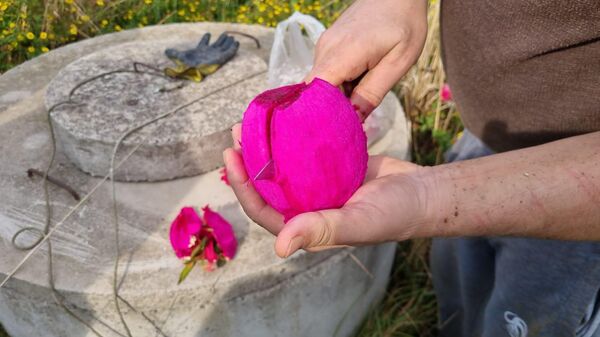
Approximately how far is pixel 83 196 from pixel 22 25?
136cm

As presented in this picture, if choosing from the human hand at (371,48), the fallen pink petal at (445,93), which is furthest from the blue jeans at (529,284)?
the fallen pink petal at (445,93)

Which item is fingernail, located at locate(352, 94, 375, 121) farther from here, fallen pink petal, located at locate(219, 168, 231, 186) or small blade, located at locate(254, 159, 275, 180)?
Result: fallen pink petal, located at locate(219, 168, 231, 186)

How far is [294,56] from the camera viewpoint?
210 cm

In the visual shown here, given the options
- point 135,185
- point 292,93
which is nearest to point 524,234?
point 292,93

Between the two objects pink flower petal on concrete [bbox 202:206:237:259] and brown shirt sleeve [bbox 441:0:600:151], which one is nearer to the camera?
brown shirt sleeve [bbox 441:0:600:151]

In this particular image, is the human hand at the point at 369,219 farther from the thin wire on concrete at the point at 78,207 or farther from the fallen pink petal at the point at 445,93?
the fallen pink petal at the point at 445,93

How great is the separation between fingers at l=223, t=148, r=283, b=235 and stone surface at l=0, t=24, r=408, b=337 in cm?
40

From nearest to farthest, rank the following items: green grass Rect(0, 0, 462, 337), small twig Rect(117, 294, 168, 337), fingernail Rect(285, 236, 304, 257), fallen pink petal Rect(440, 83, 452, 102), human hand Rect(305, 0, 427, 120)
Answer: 1. fingernail Rect(285, 236, 304, 257)
2. human hand Rect(305, 0, 427, 120)
3. small twig Rect(117, 294, 168, 337)
4. green grass Rect(0, 0, 462, 337)
5. fallen pink petal Rect(440, 83, 452, 102)

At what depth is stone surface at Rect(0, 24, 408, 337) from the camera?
1526mm

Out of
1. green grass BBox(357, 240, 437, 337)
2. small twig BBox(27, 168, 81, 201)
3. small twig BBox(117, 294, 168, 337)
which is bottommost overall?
green grass BBox(357, 240, 437, 337)

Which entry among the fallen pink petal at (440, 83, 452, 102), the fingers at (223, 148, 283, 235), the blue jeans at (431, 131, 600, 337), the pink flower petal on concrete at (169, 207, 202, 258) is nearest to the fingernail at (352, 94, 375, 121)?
the fingers at (223, 148, 283, 235)

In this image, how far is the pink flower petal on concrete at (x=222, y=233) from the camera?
1587 mm

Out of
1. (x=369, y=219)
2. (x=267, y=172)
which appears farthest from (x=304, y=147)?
(x=369, y=219)

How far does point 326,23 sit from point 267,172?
2406mm
